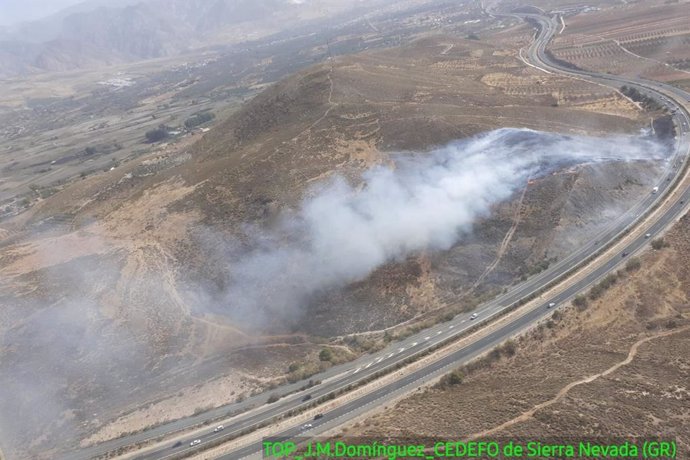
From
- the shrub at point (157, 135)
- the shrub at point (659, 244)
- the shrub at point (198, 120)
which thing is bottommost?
the shrub at point (659, 244)

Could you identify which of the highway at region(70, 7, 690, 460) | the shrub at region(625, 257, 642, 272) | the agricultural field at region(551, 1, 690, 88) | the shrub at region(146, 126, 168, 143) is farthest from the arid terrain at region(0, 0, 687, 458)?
the shrub at region(146, 126, 168, 143)

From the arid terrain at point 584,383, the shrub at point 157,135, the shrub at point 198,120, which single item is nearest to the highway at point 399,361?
the arid terrain at point 584,383

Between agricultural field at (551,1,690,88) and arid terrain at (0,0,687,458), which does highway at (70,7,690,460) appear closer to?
arid terrain at (0,0,687,458)

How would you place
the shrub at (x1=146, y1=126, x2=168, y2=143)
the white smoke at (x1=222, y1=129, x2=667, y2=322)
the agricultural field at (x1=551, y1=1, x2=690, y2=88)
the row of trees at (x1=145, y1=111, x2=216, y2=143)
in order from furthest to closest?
the row of trees at (x1=145, y1=111, x2=216, y2=143) < the shrub at (x1=146, y1=126, x2=168, y2=143) < the agricultural field at (x1=551, y1=1, x2=690, y2=88) < the white smoke at (x1=222, y1=129, x2=667, y2=322)

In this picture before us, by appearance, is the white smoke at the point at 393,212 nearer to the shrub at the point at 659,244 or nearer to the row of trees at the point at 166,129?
the shrub at the point at 659,244

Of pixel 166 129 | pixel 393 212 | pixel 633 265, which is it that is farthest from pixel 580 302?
pixel 166 129

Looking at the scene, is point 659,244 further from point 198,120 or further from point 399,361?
point 198,120
